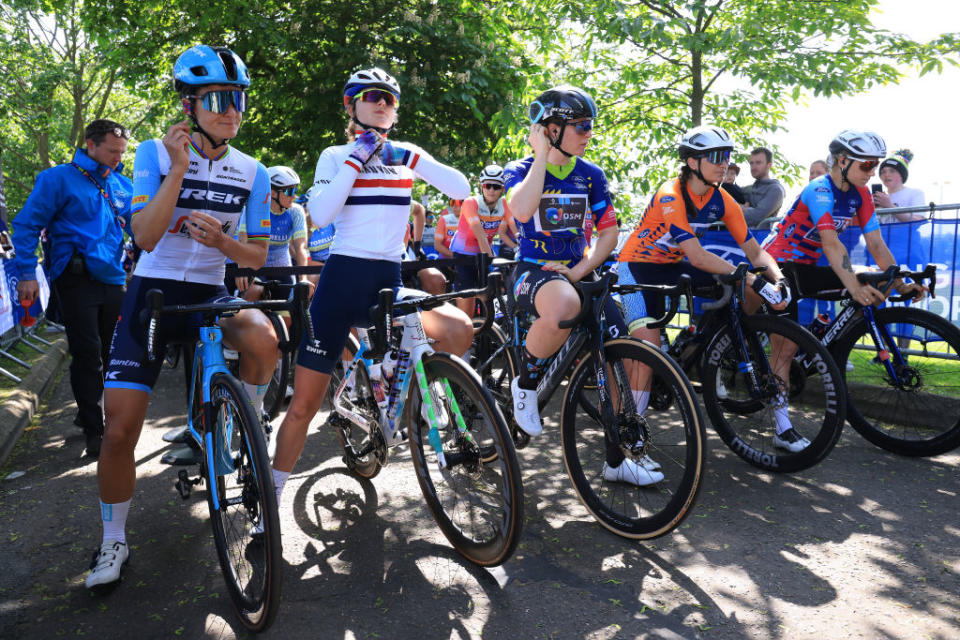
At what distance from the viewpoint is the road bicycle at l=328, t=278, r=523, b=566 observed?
332cm

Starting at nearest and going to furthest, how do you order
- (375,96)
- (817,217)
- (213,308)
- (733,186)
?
1. (213,308)
2. (375,96)
3. (817,217)
4. (733,186)

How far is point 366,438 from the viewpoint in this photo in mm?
4410

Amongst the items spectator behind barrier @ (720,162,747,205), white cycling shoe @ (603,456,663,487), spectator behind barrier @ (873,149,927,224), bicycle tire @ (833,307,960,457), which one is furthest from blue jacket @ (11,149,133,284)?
spectator behind barrier @ (873,149,927,224)

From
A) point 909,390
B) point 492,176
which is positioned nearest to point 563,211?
point 909,390

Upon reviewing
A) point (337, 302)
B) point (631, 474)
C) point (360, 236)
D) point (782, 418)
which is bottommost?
point (631, 474)

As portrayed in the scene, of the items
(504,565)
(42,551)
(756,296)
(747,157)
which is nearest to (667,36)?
(747,157)

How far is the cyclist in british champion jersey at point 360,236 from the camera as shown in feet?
11.9

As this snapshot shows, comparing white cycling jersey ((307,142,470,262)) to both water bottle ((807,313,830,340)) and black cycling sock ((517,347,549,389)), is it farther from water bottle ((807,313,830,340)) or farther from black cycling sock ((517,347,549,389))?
water bottle ((807,313,830,340))

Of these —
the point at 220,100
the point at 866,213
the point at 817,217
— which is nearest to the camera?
the point at 220,100

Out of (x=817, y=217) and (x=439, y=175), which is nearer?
(x=439, y=175)

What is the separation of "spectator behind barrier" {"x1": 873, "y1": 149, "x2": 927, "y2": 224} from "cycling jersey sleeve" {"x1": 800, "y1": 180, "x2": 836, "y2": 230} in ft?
10.8

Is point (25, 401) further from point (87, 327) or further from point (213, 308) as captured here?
point (213, 308)

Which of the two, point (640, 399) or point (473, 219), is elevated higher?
point (473, 219)

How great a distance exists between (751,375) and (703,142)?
1544mm
